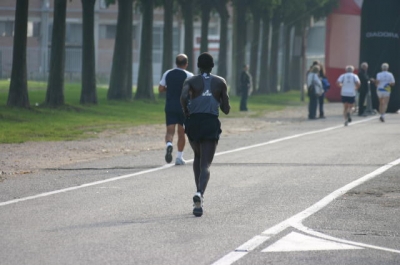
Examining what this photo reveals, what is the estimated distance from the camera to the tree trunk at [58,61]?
3653cm

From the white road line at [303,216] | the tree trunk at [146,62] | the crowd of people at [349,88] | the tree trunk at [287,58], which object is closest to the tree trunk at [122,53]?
the tree trunk at [146,62]

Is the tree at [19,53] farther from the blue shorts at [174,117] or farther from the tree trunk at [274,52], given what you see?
the tree trunk at [274,52]

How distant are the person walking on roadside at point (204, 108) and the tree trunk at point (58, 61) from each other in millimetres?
24414

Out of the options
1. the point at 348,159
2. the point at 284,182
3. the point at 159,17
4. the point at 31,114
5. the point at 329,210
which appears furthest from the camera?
the point at 159,17

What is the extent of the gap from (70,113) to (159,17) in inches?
2454

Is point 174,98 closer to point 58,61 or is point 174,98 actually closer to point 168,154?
point 168,154

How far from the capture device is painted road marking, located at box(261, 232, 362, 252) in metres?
9.56

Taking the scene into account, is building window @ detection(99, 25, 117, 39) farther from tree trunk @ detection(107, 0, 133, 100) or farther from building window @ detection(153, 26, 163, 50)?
tree trunk @ detection(107, 0, 133, 100)

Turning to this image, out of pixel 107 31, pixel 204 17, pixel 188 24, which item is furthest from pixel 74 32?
pixel 188 24

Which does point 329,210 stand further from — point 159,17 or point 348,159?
point 159,17

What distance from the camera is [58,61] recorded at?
36719 millimetres

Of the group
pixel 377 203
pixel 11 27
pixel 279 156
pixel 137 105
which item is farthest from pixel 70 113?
pixel 11 27

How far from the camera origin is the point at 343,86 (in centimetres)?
3375

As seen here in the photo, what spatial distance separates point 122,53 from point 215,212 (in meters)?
32.1
